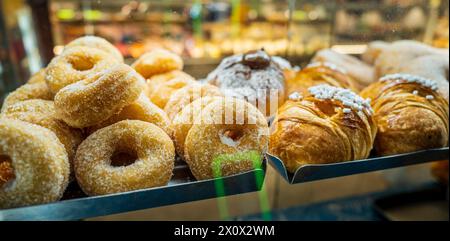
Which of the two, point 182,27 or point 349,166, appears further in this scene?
point 182,27

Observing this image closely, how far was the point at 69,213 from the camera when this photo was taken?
3.22ft

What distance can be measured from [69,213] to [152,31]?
4.09 metres

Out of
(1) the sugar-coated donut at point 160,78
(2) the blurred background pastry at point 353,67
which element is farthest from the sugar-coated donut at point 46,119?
(2) the blurred background pastry at point 353,67

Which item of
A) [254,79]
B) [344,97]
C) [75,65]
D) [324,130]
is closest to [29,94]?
[75,65]

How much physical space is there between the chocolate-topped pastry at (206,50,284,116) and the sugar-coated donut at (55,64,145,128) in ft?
1.61

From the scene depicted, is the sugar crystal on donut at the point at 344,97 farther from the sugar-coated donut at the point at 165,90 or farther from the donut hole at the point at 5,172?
the donut hole at the point at 5,172

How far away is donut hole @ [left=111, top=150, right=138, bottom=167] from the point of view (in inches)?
47.5

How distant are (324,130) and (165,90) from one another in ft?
2.38

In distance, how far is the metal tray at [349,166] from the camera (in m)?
1.21

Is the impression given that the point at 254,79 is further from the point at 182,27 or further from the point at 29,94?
the point at 182,27

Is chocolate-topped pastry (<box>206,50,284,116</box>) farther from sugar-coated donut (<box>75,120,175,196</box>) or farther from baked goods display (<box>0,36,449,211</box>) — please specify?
sugar-coated donut (<box>75,120,175,196</box>)

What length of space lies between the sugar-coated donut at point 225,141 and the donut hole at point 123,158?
0.65ft

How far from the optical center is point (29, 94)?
1.38 m

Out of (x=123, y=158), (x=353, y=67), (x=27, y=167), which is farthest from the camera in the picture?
(x=353, y=67)
